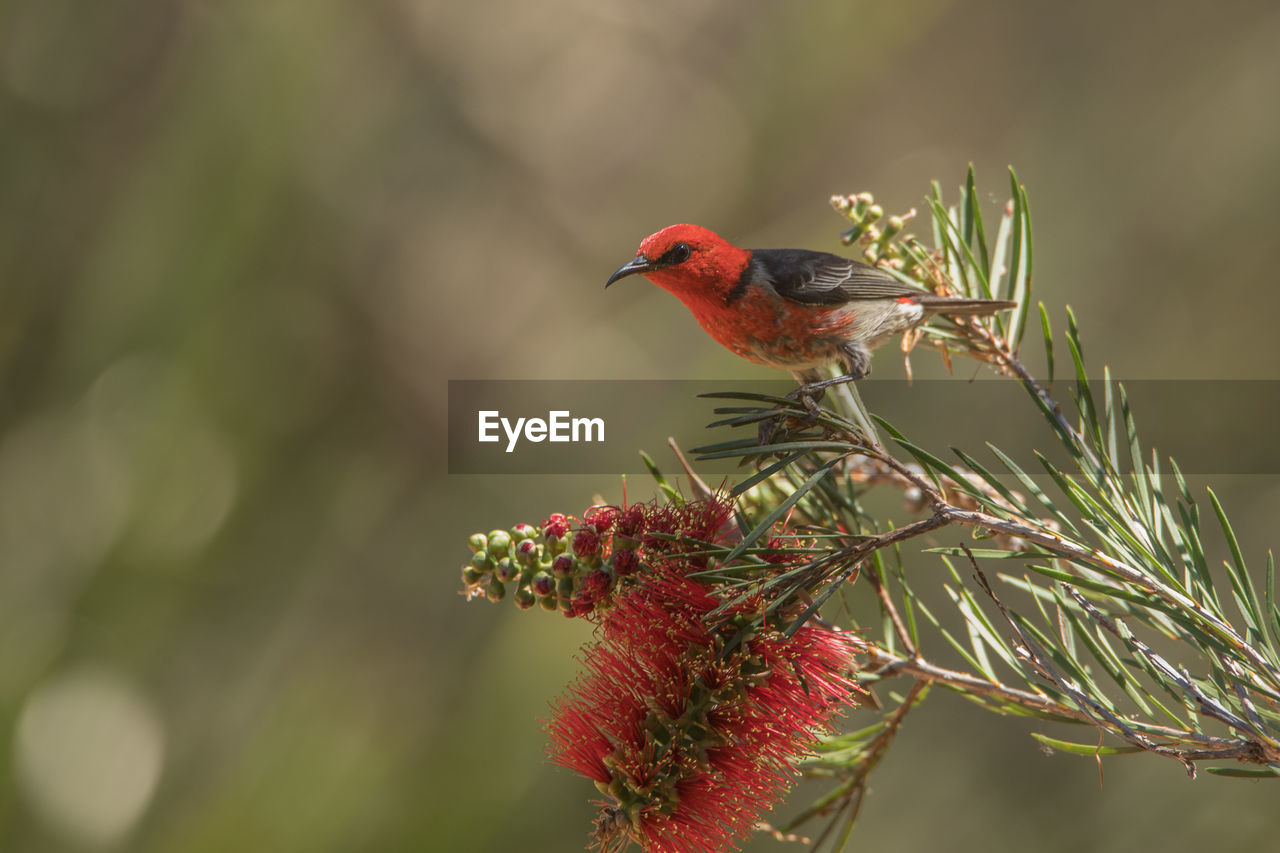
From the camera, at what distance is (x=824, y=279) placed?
1.58 ft

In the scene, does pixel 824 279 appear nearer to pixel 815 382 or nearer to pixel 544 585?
pixel 815 382

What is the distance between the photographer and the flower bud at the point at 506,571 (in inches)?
14.1

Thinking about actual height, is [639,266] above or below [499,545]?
above

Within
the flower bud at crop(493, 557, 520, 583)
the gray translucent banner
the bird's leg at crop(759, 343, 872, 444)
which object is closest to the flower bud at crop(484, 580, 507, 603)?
the flower bud at crop(493, 557, 520, 583)

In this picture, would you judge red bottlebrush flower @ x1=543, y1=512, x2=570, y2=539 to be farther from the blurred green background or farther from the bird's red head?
the blurred green background

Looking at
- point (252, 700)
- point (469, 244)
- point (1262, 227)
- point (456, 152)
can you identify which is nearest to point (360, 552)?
point (252, 700)

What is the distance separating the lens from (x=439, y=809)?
118 centimetres

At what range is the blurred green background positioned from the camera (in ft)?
4.25

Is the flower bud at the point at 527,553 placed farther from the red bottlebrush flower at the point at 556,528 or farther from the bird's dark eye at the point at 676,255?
the bird's dark eye at the point at 676,255

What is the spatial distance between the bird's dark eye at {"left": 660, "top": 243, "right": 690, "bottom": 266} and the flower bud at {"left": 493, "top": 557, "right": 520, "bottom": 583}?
194mm

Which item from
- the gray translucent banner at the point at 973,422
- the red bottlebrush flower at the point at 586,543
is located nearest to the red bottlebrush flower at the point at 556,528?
the red bottlebrush flower at the point at 586,543

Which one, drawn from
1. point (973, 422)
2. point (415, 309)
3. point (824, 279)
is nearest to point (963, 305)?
point (824, 279)

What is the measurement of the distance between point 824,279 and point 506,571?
0.25 metres

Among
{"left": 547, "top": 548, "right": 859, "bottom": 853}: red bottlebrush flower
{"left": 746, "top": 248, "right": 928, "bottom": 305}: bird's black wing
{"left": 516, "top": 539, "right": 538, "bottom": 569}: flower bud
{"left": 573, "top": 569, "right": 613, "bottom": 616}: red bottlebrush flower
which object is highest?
{"left": 746, "top": 248, "right": 928, "bottom": 305}: bird's black wing
